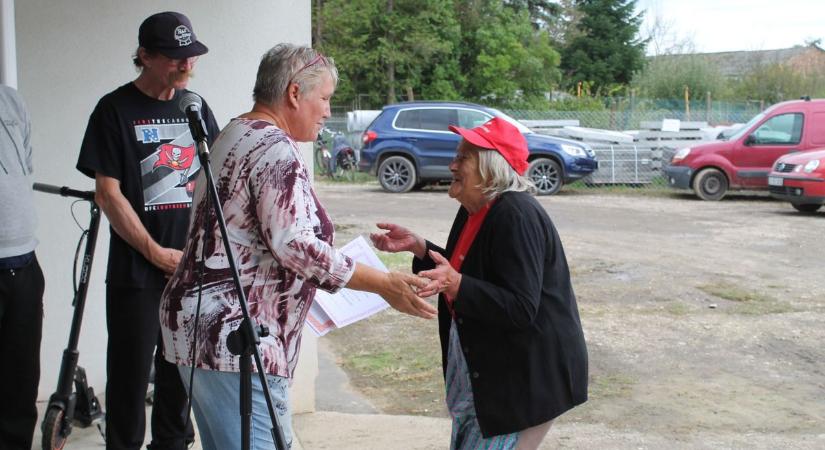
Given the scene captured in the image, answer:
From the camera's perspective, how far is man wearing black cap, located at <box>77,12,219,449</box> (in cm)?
359

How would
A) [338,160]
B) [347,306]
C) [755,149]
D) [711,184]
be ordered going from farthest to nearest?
1. [338,160]
2. [711,184]
3. [755,149]
4. [347,306]

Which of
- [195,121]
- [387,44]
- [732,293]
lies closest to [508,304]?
[195,121]

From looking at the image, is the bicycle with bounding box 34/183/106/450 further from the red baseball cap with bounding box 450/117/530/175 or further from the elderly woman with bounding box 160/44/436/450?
the red baseball cap with bounding box 450/117/530/175

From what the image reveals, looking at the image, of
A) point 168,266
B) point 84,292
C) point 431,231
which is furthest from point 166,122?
point 431,231

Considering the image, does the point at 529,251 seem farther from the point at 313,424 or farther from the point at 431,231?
the point at 431,231

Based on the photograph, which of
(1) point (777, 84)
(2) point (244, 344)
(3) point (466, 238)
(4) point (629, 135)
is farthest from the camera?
(1) point (777, 84)

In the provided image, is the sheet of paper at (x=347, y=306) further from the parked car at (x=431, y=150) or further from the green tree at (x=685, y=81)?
the green tree at (x=685, y=81)

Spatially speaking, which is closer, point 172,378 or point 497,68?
point 172,378

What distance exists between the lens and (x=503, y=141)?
9.82ft

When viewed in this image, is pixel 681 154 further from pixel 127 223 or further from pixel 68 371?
pixel 127 223

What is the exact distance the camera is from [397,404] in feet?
19.5

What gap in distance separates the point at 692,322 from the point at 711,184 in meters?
10.7

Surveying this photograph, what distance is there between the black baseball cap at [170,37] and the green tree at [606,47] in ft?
145

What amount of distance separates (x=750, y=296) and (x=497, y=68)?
27.2 m
